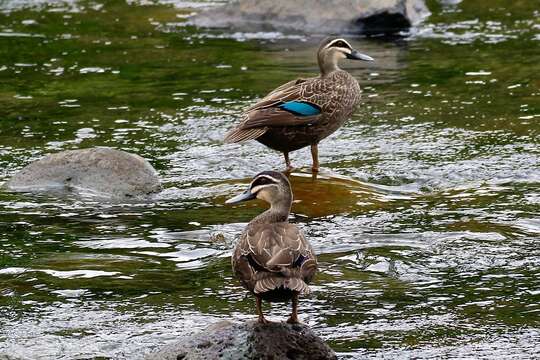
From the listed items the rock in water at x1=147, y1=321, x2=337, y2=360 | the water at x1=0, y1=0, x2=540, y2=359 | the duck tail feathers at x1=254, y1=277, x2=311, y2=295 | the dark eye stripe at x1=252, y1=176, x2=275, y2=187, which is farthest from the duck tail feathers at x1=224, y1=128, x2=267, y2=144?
the duck tail feathers at x1=254, y1=277, x2=311, y2=295

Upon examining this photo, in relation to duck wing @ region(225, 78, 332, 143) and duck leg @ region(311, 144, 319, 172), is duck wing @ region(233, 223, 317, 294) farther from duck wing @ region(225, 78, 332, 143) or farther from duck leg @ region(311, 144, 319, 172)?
duck leg @ region(311, 144, 319, 172)

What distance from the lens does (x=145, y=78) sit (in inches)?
574

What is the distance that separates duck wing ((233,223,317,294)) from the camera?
617cm

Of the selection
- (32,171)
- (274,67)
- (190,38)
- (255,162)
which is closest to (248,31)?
(190,38)

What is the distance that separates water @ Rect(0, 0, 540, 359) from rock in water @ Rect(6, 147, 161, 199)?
0.23 meters

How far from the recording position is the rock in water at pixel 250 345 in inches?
246

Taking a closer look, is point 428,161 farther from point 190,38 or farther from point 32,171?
point 190,38

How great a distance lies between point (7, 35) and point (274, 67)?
4.25 m

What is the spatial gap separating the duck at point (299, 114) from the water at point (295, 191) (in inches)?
13.9

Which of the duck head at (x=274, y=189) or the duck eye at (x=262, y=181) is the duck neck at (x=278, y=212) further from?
the duck eye at (x=262, y=181)

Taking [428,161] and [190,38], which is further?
[190,38]

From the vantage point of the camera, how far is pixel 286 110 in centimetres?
1041

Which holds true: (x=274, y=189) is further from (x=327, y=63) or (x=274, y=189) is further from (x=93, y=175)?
(x=327, y=63)

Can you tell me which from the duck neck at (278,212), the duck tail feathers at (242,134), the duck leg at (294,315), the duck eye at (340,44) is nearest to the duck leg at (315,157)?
the duck tail feathers at (242,134)
